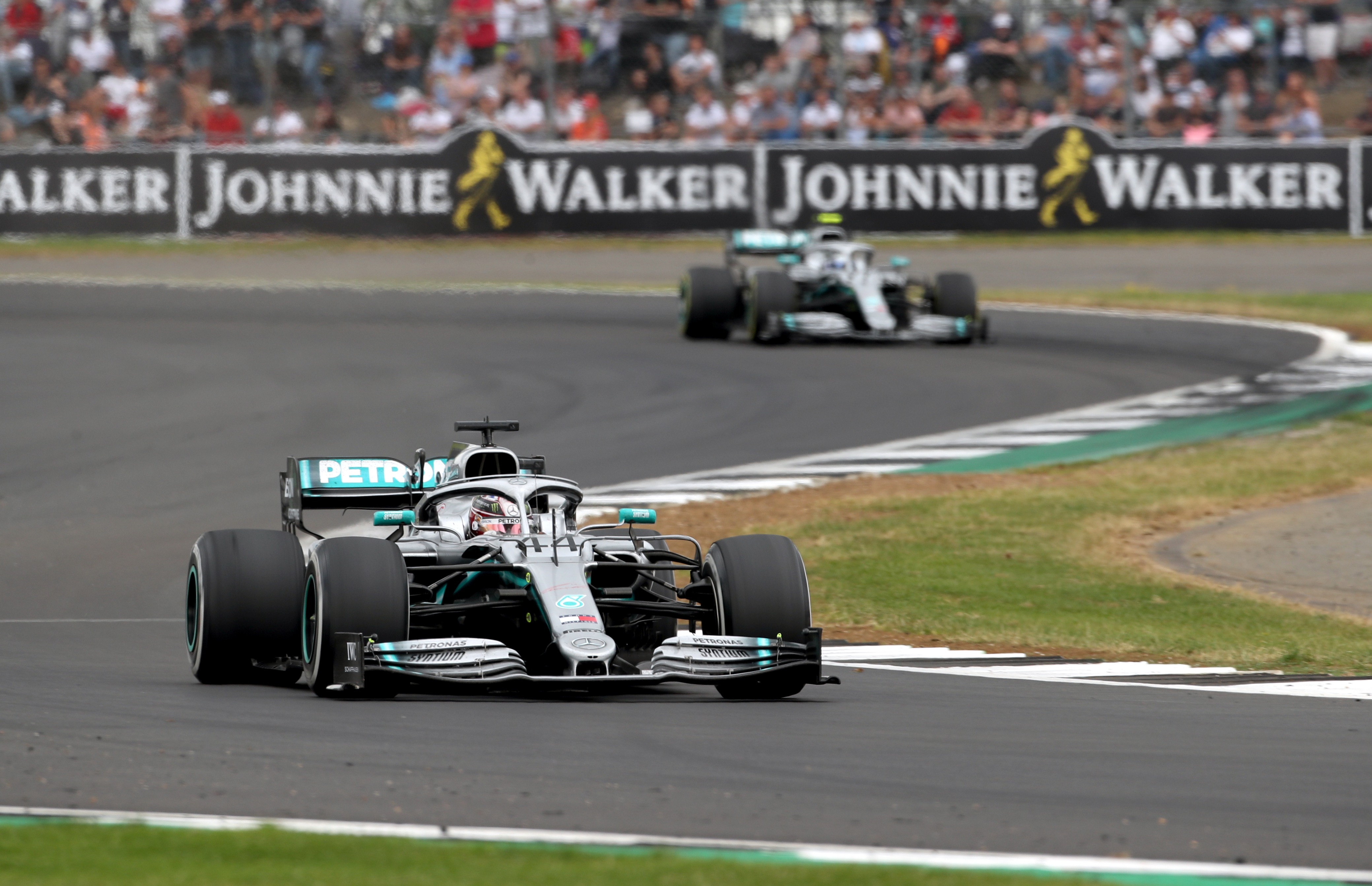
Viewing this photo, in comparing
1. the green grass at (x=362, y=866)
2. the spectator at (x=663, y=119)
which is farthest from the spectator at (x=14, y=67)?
the green grass at (x=362, y=866)

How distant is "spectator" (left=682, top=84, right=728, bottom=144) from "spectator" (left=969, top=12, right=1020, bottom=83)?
3.71m

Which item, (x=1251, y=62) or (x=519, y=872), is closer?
(x=519, y=872)

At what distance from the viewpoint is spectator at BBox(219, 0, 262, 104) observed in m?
30.0

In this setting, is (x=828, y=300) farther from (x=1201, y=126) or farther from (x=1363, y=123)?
(x=1363, y=123)

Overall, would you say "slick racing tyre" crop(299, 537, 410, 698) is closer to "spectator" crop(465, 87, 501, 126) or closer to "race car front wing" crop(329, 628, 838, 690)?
"race car front wing" crop(329, 628, 838, 690)

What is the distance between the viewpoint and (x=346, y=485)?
33.1ft

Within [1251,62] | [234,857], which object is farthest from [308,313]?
[234,857]

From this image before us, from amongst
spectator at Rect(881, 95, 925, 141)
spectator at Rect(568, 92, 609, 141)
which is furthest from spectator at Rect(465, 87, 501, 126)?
spectator at Rect(881, 95, 925, 141)

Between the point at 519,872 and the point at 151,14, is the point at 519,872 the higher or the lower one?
the lower one

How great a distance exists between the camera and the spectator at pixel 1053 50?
29.9 metres

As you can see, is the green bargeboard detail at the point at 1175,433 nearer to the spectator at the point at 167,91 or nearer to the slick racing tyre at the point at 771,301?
the slick racing tyre at the point at 771,301

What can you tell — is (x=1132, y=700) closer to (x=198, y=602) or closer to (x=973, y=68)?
(x=198, y=602)

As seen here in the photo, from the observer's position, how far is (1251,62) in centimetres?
2992

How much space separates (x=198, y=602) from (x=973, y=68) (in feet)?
73.9
